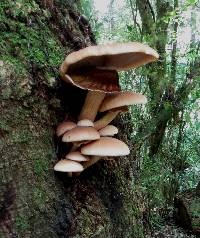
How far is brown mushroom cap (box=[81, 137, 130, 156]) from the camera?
201cm

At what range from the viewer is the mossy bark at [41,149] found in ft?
6.21

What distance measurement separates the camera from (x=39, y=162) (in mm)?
2010

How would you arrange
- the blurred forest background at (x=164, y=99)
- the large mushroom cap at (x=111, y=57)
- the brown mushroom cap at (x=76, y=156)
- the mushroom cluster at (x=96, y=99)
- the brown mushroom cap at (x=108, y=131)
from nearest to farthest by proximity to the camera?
the large mushroom cap at (x=111, y=57), the mushroom cluster at (x=96, y=99), the brown mushroom cap at (x=76, y=156), the brown mushroom cap at (x=108, y=131), the blurred forest background at (x=164, y=99)

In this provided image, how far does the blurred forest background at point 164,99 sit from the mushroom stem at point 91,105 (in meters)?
2.71

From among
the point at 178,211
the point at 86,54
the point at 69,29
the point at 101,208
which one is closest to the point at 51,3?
the point at 69,29

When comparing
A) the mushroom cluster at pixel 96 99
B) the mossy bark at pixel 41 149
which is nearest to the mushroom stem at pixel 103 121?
the mushroom cluster at pixel 96 99

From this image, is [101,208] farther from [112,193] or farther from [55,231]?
[55,231]

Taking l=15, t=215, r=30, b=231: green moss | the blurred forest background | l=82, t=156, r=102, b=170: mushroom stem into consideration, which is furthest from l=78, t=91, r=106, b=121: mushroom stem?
the blurred forest background

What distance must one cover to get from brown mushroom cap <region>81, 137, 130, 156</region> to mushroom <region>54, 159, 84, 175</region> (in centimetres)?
8

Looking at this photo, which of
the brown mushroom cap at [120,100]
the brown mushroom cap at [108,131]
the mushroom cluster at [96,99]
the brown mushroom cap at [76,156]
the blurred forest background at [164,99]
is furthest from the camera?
the blurred forest background at [164,99]

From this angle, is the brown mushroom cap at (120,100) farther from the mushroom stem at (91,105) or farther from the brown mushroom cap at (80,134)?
the brown mushroom cap at (80,134)

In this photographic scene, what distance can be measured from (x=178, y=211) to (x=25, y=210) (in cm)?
608

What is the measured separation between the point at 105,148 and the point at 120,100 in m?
0.31

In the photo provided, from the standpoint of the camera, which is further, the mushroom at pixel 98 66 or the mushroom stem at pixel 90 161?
the mushroom stem at pixel 90 161
